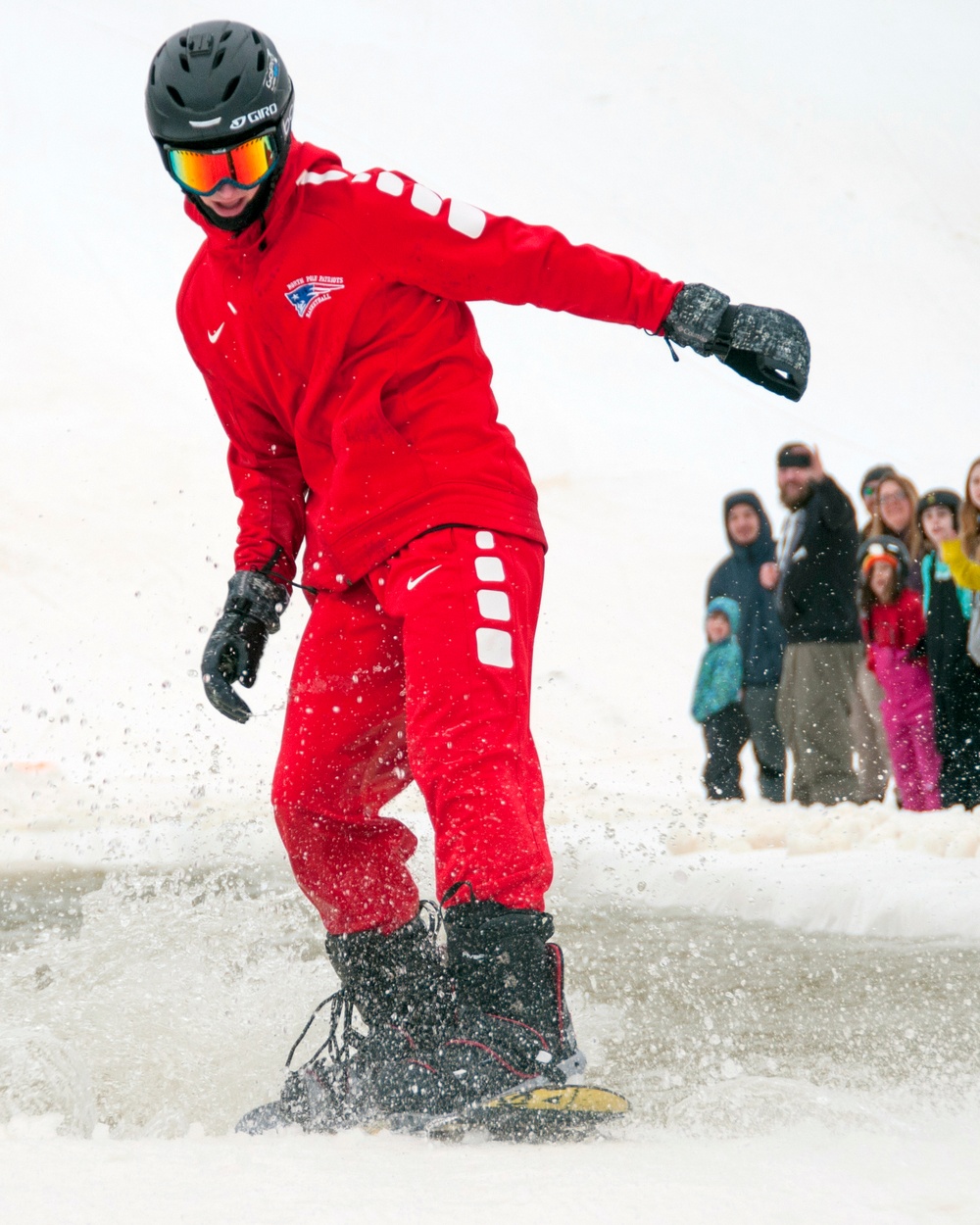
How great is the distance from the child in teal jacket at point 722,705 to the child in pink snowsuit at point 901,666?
643 mm

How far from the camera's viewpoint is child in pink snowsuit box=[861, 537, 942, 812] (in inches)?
184

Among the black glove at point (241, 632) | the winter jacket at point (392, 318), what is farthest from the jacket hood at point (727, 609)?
the winter jacket at point (392, 318)

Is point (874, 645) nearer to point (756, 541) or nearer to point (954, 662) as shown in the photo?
point (954, 662)

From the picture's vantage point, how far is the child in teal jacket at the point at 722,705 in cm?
534

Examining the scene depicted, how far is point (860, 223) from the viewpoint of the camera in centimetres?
2178

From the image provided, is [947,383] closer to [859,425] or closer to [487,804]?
[859,425]

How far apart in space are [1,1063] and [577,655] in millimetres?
7295

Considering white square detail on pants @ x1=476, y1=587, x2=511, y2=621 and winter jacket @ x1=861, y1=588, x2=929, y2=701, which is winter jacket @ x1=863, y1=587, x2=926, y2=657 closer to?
winter jacket @ x1=861, y1=588, x2=929, y2=701

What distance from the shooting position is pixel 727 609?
5.39 meters

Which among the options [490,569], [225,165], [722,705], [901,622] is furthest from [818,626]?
[225,165]

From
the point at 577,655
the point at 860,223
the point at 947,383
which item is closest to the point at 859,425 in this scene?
the point at 947,383

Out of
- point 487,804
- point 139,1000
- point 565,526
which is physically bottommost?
point 139,1000

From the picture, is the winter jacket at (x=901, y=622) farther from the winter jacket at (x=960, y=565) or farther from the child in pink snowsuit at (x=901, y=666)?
the winter jacket at (x=960, y=565)

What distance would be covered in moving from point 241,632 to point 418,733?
2.25 feet
